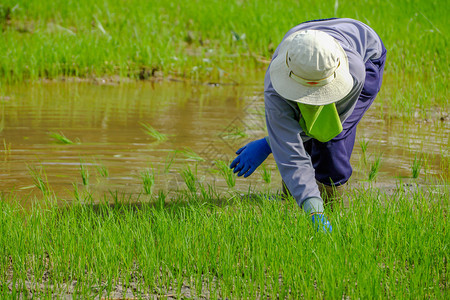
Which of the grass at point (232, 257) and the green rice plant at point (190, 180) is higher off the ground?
the grass at point (232, 257)

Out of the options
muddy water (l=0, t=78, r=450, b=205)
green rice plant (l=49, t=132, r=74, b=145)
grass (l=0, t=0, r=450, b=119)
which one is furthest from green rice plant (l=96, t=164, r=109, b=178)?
grass (l=0, t=0, r=450, b=119)

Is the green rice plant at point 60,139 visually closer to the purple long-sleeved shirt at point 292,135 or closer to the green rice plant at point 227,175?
the green rice plant at point 227,175

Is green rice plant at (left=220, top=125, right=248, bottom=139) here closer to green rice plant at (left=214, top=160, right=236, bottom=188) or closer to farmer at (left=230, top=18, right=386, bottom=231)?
green rice plant at (left=214, top=160, right=236, bottom=188)

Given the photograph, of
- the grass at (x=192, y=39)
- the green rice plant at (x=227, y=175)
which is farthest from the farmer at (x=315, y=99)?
the grass at (x=192, y=39)

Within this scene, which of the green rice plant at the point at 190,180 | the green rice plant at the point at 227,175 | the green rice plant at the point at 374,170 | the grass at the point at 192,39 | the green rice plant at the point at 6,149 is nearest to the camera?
the green rice plant at the point at 190,180

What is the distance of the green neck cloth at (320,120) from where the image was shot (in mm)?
2527

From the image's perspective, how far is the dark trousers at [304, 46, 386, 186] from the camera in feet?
10.0

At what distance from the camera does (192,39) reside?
27.5ft

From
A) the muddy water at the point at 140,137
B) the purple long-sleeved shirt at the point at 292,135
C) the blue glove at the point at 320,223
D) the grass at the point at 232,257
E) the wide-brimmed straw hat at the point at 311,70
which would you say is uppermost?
the wide-brimmed straw hat at the point at 311,70

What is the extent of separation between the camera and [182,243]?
2.59 metres

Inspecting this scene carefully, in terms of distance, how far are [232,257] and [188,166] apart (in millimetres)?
1135

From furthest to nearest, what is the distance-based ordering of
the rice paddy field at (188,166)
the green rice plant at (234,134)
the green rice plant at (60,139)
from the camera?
1. the green rice plant at (234,134)
2. the green rice plant at (60,139)
3. the rice paddy field at (188,166)

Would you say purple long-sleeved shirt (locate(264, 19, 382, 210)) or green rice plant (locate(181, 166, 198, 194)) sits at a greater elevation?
purple long-sleeved shirt (locate(264, 19, 382, 210))

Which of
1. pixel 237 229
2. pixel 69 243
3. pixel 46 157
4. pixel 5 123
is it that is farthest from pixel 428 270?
pixel 5 123
